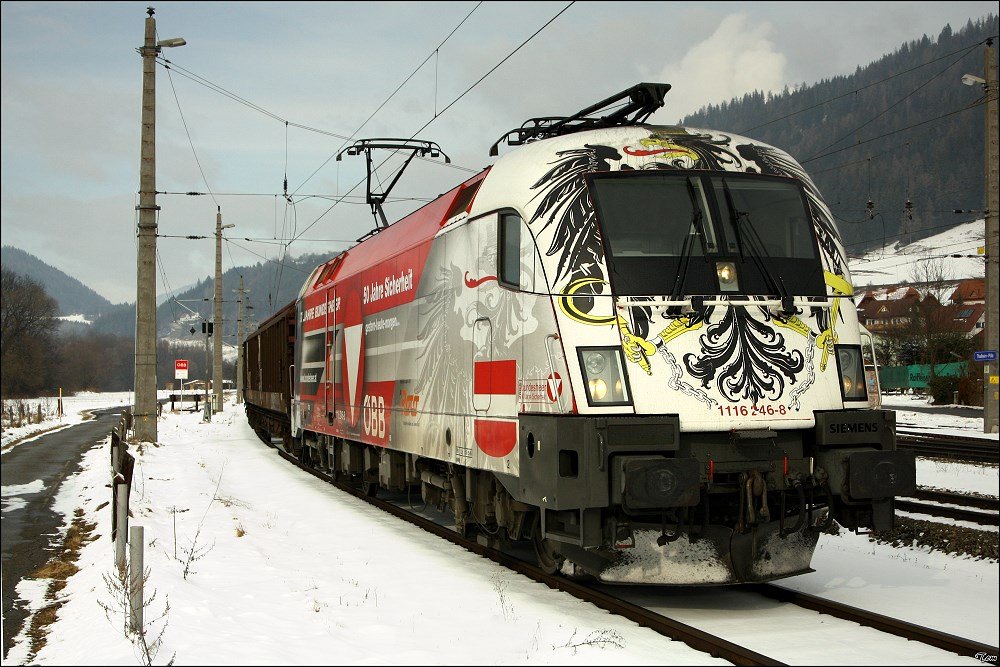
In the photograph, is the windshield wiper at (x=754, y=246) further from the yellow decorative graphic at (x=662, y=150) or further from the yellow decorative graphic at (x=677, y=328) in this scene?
the yellow decorative graphic at (x=677, y=328)

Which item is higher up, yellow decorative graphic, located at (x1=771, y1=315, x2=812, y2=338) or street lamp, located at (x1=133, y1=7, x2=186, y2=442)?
street lamp, located at (x1=133, y1=7, x2=186, y2=442)

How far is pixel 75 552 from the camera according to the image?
36.9 ft

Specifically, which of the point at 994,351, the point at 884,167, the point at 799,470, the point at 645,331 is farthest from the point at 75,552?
the point at 884,167

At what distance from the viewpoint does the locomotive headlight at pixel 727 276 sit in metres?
7.81

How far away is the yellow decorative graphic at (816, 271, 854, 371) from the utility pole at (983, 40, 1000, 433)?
18875 mm

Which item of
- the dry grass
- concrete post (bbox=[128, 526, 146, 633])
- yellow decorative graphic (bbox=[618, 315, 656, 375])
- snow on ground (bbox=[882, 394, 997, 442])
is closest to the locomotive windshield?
yellow decorative graphic (bbox=[618, 315, 656, 375])

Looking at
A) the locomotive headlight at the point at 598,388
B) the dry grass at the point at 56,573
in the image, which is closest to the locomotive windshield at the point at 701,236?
the locomotive headlight at the point at 598,388

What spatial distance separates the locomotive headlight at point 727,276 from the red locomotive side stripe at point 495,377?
189cm

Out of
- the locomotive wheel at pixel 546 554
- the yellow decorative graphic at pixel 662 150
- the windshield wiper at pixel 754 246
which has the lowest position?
the locomotive wheel at pixel 546 554

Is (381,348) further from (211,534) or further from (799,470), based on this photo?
(799,470)

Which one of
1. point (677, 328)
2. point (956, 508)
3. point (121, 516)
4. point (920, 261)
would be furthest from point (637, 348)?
point (920, 261)

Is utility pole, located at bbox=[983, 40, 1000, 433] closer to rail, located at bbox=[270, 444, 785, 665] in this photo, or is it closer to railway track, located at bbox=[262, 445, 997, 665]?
rail, located at bbox=[270, 444, 785, 665]

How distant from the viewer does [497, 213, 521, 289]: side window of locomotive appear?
836cm

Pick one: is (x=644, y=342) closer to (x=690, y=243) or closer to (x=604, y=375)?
(x=604, y=375)
